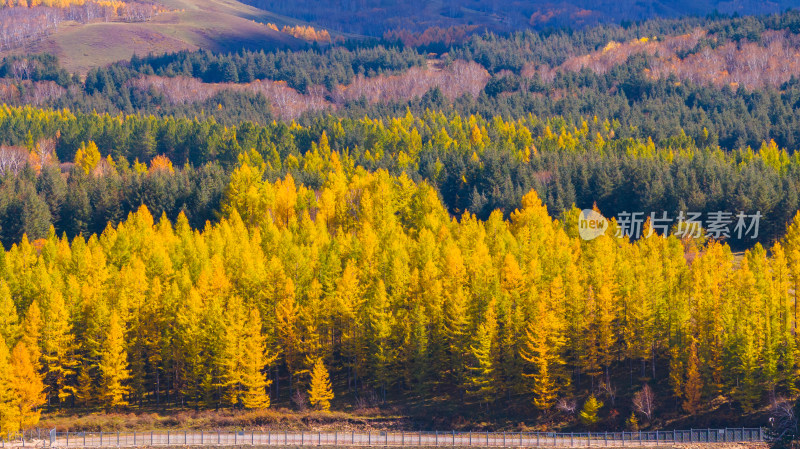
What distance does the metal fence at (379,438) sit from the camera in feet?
281

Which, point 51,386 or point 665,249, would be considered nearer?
point 51,386

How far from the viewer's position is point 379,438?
290ft

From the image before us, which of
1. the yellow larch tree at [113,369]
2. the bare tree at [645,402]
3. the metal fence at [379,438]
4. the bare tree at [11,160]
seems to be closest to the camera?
the metal fence at [379,438]

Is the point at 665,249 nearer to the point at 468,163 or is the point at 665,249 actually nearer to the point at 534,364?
the point at 534,364

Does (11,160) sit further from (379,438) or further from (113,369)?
(379,438)

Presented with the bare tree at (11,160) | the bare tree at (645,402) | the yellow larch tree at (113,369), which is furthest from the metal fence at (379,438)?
the bare tree at (11,160)

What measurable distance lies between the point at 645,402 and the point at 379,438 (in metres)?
21.7

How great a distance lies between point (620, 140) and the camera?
190m

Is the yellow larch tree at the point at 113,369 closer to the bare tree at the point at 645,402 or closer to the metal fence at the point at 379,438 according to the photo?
the metal fence at the point at 379,438

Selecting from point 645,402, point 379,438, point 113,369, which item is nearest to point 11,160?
point 113,369

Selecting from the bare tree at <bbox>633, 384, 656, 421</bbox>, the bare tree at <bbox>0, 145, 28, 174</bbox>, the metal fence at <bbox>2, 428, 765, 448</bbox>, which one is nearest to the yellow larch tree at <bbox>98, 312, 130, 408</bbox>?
the metal fence at <bbox>2, 428, 765, 448</bbox>

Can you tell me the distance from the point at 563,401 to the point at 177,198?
2878 inches

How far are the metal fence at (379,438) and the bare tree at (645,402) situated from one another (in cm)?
220

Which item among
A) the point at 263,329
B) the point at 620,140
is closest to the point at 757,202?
the point at 620,140
